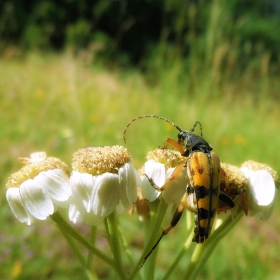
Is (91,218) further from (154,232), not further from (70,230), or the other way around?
(154,232)

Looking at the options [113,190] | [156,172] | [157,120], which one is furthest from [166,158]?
[157,120]

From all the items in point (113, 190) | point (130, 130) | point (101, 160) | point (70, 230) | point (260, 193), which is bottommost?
point (70, 230)

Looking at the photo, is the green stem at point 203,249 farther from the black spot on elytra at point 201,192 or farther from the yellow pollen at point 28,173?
the yellow pollen at point 28,173

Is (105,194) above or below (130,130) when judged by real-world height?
below

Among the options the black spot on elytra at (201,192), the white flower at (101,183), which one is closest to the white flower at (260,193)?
the black spot on elytra at (201,192)

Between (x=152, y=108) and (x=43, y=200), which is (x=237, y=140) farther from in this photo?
(x=43, y=200)
